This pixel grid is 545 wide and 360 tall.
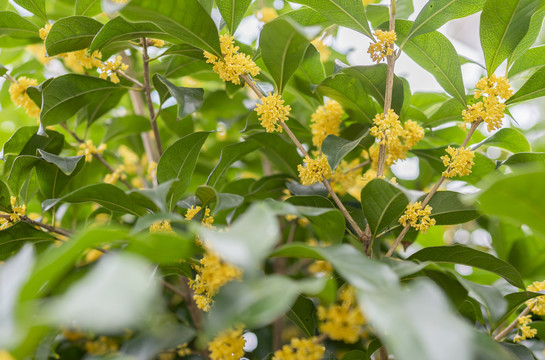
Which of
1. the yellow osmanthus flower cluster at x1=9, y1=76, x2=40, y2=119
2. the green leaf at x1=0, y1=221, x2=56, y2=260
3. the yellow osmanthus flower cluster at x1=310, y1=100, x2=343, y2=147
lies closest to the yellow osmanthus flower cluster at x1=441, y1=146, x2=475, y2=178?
the yellow osmanthus flower cluster at x1=310, y1=100, x2=343, y2=147

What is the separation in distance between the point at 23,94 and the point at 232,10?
570 mm

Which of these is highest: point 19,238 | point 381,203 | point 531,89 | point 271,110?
point 531,89

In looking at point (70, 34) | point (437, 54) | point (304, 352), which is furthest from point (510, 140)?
point (70, 34)

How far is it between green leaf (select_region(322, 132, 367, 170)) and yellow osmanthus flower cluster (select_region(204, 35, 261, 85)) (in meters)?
0.20

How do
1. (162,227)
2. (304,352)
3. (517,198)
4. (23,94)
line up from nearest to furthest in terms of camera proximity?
(517,198)
(304,352)
(162,227)
(23,94)

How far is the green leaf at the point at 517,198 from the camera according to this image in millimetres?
500

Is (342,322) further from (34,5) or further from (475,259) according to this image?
(34,5)

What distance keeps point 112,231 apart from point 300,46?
0.48m

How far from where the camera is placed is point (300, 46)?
0.80m

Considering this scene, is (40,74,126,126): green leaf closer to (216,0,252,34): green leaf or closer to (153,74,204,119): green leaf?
(153,74,204,119): green leaf

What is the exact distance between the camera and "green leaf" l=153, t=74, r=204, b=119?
889mm

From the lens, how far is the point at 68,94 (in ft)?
3.27

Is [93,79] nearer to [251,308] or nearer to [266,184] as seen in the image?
[266,184]

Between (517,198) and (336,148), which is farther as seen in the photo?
(336,148)
